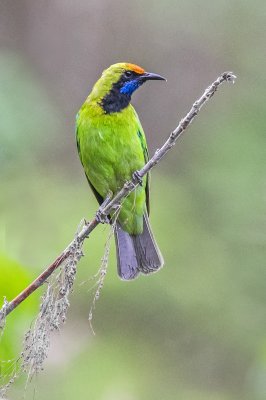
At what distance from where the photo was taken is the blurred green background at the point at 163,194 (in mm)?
5746

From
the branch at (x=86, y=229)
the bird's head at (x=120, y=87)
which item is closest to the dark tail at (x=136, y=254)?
the bird's head at (x=120, y=87)

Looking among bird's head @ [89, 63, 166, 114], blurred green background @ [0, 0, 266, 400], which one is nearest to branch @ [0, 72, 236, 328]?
bird's head @ [89, 63, 166, 114]

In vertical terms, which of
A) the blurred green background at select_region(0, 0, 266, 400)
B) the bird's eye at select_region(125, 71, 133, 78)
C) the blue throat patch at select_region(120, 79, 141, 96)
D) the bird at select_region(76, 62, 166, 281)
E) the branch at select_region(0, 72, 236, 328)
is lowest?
the branch at select_region(0, 72, 236, 328)

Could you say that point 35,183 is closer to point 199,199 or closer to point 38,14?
point 199,199

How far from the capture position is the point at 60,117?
716 centimetres

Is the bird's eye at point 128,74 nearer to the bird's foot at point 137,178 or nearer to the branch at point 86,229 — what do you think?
the bird's foot at point 137,178

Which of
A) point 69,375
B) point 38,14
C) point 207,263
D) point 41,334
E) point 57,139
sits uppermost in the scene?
point 38,14

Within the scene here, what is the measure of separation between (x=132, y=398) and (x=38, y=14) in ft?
11.8

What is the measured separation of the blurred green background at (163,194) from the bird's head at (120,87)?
0.34 meters

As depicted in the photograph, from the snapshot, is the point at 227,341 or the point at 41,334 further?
the point at 227,341

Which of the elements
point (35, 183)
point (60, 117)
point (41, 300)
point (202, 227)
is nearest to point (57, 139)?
point (60, 117)

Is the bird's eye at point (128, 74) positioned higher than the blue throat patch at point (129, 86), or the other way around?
the bird's eye at point (128, 74)

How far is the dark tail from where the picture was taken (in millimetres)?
4250

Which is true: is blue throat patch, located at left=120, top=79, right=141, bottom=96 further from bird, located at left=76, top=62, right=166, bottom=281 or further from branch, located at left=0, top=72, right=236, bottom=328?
branch, located at left=0, top=72, right=236, bottom=328
